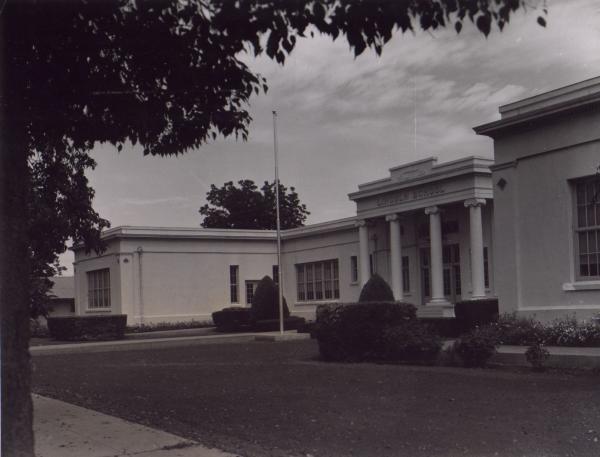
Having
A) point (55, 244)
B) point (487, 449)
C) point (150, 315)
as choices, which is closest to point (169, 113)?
point (487, 449)

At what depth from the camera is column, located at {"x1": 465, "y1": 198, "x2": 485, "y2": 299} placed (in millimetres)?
26156

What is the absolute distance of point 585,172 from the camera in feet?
50.9

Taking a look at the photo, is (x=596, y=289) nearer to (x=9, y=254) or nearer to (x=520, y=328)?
(x=520, y=328)

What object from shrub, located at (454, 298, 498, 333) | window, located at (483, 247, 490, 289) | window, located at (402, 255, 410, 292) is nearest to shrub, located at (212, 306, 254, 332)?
window, located at (402, 255, 410, 292)

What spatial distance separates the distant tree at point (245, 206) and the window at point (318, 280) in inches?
899

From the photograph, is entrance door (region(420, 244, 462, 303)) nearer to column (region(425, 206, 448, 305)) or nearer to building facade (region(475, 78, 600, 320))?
column (region(425, 206, 448, 305))

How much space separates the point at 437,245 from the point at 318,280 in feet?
35.9

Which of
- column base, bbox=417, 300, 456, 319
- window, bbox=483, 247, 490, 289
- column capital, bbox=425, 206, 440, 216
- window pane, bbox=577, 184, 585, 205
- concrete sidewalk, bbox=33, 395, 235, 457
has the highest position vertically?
column capital, bbox=425, 206, 440, 216

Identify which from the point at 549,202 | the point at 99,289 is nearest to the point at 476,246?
the point at 549,202

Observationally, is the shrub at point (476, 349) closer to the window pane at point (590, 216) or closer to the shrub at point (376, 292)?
the window pane at point (590, 216)

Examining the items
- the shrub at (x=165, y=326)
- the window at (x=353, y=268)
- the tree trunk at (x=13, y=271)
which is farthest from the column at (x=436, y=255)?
the tree trunk at (x=13, y=271)

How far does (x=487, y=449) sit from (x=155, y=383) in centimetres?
710

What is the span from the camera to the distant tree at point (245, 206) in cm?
6272

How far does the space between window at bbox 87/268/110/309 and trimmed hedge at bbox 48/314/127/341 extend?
7988mm
